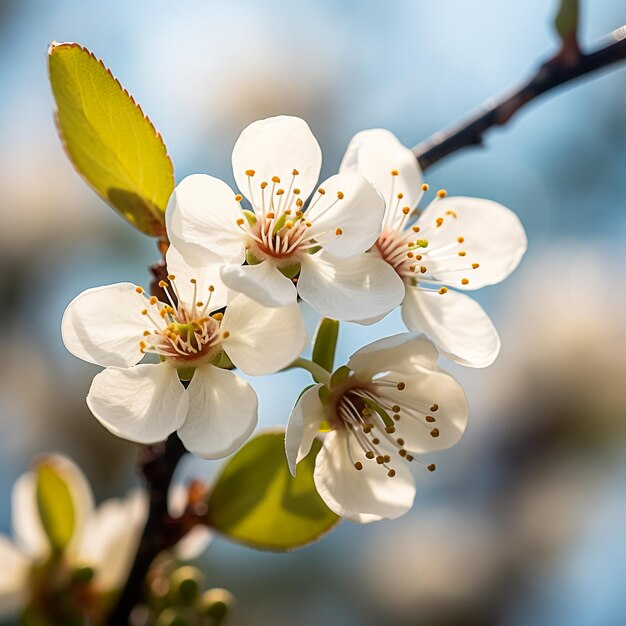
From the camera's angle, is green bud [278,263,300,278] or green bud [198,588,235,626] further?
green bud [198,588,235,626]

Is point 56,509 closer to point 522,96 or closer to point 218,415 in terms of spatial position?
point 218,415

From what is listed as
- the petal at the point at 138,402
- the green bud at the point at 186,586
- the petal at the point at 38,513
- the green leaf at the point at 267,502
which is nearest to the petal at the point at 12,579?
the petal at the point at 38,513

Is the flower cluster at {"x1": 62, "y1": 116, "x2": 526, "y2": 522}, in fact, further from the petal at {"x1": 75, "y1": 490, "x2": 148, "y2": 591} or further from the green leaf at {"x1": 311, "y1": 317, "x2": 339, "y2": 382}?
the petal at {"x1": 75, "y1": 490, "x2": 148, "y2": 591}

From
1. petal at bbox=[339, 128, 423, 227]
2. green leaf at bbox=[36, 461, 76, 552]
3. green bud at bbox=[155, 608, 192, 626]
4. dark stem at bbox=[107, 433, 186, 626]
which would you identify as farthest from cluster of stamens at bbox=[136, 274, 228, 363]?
green leaf at bbox=[36, 461, 76, 552]

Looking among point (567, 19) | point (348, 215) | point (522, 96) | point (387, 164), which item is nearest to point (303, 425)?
point (348, 215)

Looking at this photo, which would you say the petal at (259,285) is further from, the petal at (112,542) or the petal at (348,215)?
the petal at (112,542)

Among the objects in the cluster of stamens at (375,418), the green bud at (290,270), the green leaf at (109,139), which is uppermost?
the green leaf at (109,139)

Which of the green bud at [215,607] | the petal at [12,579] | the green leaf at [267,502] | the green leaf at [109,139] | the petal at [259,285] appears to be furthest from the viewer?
the petal at [12,579]
